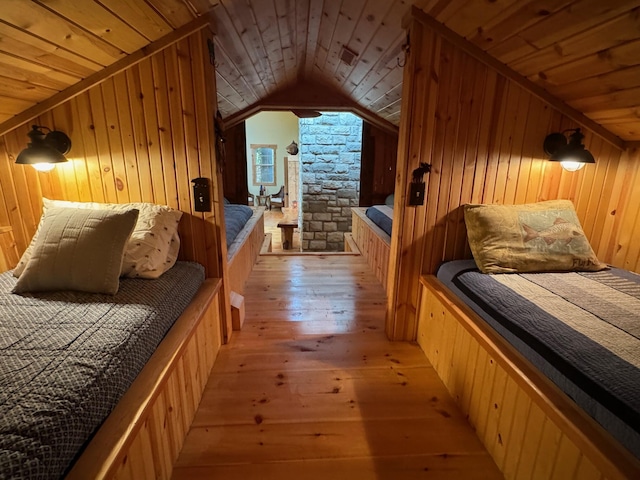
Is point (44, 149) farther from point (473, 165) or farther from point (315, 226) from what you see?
point (315, 226)

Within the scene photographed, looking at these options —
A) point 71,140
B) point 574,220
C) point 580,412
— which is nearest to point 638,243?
point 574,220

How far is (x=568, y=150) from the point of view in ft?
5.48

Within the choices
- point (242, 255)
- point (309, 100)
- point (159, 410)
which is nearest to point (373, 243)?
point (242, 255)

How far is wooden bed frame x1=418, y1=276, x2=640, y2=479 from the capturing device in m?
0.88

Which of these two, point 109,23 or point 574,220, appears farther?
point 574,220

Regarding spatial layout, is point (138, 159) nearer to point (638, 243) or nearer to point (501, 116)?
point (501, 116)

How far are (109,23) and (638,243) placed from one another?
298 centimetres

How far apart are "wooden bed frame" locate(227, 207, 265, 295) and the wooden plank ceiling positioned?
1371mm

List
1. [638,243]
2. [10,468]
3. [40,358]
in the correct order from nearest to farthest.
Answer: [10,468] < [40,358] < [638,243]

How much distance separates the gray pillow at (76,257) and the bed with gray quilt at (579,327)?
162 cm

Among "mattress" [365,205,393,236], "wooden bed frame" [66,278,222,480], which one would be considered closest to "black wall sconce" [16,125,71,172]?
"wooden bed frame" [66,278,222,480]

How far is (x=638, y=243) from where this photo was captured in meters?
1.93

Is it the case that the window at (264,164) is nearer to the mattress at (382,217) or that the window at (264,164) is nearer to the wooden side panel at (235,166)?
the wooden side panel at (235,166)

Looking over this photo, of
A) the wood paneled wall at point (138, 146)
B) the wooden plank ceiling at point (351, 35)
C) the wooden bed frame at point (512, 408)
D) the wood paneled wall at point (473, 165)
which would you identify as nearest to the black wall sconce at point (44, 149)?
the wood paneled wall at point (138, 146)
